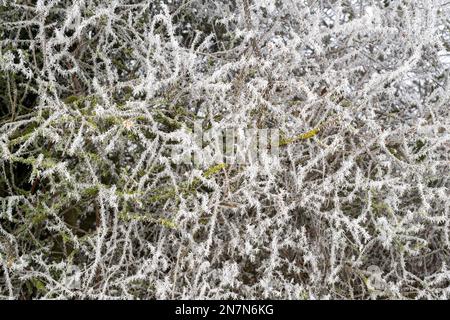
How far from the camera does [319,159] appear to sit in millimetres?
2127

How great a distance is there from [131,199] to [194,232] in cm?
25

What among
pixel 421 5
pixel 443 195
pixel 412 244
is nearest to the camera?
pixel 443 195

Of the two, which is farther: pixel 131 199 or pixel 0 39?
pixel 0 39

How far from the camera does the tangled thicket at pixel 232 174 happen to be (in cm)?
205

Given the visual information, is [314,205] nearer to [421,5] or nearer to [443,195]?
[443,195]

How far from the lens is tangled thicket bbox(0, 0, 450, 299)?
2055 millimetres

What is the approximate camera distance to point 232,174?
2150 millimetres

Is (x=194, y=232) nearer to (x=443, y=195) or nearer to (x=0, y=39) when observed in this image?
(x=443, y=195)

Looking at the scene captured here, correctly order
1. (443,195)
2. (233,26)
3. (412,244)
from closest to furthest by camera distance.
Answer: (443,195) → (412,244) → (233,26)

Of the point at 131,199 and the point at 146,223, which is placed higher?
the point at 131,199
